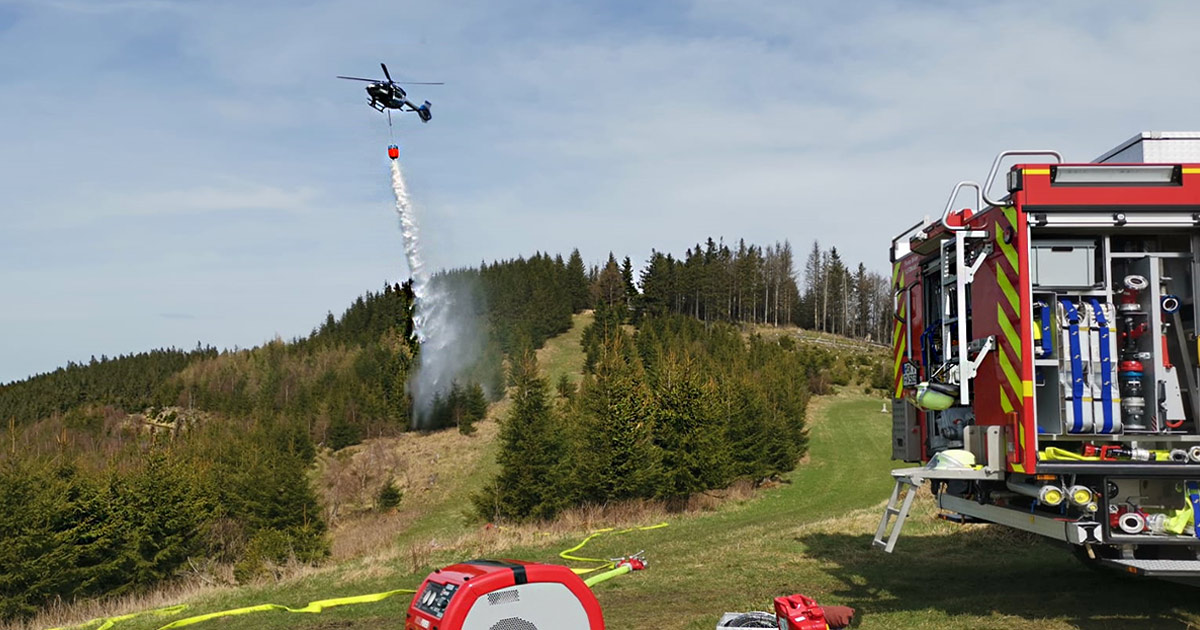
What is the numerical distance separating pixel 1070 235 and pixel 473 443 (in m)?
58.4

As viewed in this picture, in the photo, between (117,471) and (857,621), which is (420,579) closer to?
(857,621)

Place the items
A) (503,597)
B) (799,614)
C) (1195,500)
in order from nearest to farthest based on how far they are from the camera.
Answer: (503,597)
(799,614)
(1195,500)

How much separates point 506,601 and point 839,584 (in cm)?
636

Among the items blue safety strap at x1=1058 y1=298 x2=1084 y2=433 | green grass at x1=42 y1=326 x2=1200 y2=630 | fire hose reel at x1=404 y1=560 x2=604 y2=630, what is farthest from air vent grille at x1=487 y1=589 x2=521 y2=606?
blue safety strap at x1=1058 y1=298 x2=1084 y2=433

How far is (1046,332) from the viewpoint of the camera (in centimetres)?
805

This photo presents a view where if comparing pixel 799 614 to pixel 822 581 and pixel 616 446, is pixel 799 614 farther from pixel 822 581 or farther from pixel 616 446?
pixel 616 446

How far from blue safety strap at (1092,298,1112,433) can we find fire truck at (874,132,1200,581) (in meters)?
0.01

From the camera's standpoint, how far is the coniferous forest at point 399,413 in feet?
93.7

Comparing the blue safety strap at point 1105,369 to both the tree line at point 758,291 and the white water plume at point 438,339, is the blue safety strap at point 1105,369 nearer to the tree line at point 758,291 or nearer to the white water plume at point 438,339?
the white water plume at point 438,339

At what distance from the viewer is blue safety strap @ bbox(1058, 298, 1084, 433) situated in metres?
7.92

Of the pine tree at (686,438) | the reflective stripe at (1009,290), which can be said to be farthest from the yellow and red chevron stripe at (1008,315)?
the pine tree at (686,438)

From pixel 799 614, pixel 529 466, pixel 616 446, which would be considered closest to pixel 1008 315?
pixel 799 614

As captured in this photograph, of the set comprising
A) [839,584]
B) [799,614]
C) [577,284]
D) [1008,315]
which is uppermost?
[577,284]

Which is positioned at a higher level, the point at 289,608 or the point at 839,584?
the point at 839,584
